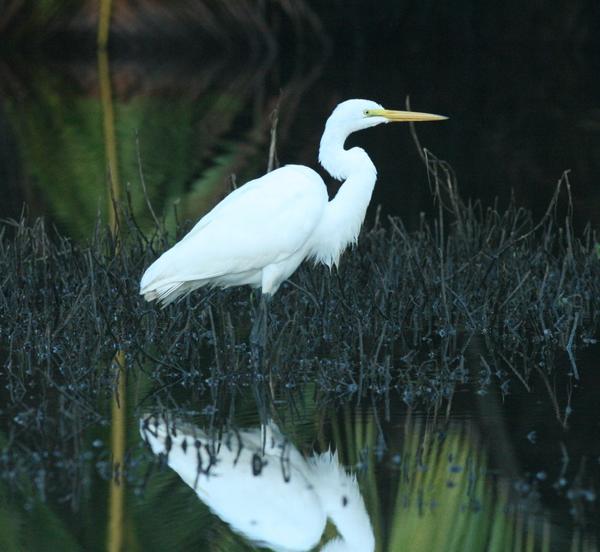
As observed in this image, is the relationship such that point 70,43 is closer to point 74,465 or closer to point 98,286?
point 98,286

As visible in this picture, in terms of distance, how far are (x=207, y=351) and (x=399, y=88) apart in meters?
14.0

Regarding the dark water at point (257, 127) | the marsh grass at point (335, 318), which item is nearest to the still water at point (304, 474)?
the marsh grass at point (335, 318)

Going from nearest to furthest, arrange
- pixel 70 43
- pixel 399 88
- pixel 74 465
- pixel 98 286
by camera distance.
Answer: pixel 74 465
pixel 98 286
pixel 399 88
pixel 70 43

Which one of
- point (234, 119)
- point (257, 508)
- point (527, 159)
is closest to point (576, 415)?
point (257, 508)

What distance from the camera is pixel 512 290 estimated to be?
6.36 metres

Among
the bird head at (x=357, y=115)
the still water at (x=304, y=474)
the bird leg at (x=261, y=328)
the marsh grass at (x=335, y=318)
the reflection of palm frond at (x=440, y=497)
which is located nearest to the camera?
the reflection of palm frond at (x=440, y=497)

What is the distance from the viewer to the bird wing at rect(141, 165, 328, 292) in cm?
575

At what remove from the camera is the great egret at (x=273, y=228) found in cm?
576

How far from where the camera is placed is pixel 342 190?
20.5 ft

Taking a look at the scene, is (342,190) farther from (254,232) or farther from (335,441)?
(335,441)

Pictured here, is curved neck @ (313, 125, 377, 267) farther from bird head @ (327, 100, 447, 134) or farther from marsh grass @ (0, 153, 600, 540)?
marsh grass @ (0, 153, 600, 540)

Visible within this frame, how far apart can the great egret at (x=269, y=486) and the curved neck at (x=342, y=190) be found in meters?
1.48

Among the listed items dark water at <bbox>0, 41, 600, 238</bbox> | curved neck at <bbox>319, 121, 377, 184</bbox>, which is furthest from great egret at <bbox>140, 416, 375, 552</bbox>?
dark water at <bbox>0, 41, 600, 238</bbox>

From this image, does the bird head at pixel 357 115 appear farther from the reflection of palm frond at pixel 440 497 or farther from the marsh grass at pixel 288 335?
the reflection of palm frond at pixel 440 497
